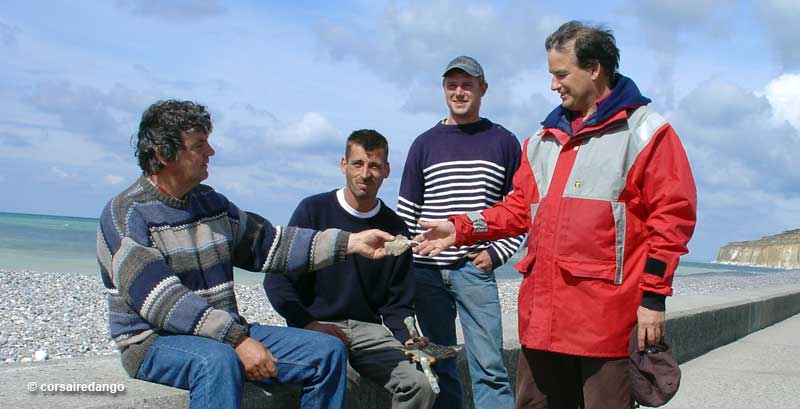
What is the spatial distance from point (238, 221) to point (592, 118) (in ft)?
4.98

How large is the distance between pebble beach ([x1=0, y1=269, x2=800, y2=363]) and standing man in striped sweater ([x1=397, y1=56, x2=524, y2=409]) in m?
4.58

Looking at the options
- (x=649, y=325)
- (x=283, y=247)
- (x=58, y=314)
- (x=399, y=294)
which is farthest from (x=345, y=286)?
(x=58, y=314)

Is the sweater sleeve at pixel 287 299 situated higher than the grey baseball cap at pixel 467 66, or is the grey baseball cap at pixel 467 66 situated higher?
the grey baseball cap at pixel 467 66

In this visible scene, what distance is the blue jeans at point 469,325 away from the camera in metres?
4.18

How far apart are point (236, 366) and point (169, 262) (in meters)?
0.51

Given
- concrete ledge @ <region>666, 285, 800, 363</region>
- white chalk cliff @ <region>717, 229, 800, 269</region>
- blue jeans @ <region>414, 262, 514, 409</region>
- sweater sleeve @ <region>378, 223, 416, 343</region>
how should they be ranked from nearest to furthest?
sweater sleeve @ <region>378, 223, 416, 343</region>
blue jeans @ <region>414, 262, 514, 409</region>
concrete ledge @ <region>666, 285, 800, 363</region>
white chalk cliff @ <region>717, 229, 800, 269</region>

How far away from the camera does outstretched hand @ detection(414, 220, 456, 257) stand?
380 cm

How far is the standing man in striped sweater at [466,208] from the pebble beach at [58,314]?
4.58 metres

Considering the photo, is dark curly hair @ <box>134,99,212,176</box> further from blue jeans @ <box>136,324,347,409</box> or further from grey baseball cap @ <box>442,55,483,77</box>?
grey baseball cap @ <box>442,55,483,77</box>

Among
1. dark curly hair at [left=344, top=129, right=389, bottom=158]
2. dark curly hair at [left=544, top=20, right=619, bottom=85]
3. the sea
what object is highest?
dark curly hair at [left=544, top=20, right=619, bottom=85]

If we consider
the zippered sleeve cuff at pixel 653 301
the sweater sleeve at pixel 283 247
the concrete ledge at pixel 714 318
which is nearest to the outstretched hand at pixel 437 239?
the sweater sleeve at pixel 283 247

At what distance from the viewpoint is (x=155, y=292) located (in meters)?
3.01

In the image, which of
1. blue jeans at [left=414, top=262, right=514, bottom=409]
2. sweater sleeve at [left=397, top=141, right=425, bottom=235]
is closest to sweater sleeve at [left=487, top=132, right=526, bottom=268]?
blue jeans at [left=414, top=262, right=514, bottom=409]

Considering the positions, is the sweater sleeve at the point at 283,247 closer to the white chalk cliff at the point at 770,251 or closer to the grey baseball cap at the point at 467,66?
the grey baseball cap at the point at 467,66
